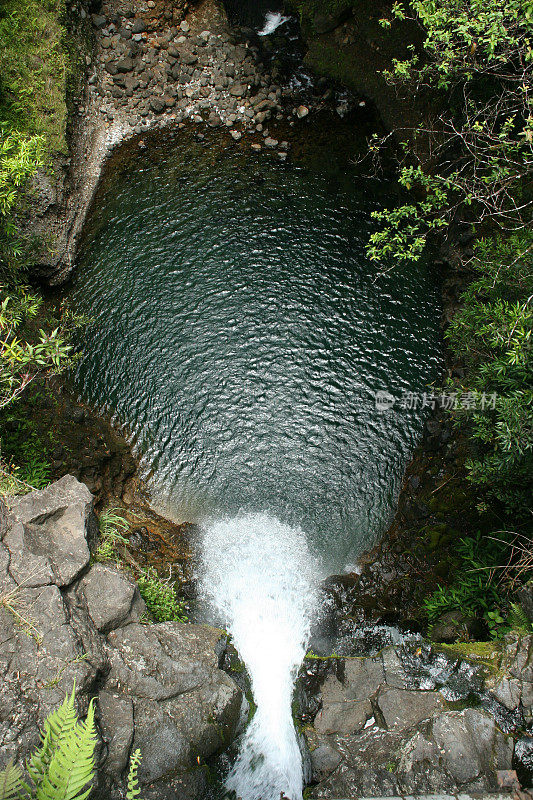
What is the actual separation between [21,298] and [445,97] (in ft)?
42.2

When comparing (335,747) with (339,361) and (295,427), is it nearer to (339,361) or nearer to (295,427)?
(295,427)

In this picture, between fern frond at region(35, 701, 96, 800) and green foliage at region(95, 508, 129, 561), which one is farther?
green foliage at region(95, 508, 129, 561)

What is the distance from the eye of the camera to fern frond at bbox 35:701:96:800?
4.31 m

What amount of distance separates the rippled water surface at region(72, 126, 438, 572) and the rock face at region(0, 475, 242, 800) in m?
3.21

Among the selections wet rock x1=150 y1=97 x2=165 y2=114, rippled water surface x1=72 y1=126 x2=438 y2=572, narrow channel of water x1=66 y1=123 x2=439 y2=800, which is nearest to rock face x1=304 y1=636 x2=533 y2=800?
narrow channel of water x1=66 y1=123 x2=439 y2=800

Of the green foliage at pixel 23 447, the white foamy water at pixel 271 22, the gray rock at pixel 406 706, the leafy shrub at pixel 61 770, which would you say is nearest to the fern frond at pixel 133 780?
the leafy shrub at pixel 61 770

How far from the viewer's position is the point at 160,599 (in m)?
9.26

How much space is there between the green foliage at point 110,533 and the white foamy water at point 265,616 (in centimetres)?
184

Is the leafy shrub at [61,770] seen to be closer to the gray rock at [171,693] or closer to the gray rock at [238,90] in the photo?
the gray rock at [171,693]

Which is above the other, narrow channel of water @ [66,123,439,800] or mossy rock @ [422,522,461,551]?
narrow channel of water @ [66,123,439,800]

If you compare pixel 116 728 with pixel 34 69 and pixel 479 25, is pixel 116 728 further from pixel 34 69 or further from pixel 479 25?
pixel 34 69

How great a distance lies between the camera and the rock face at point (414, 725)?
6.32 metres

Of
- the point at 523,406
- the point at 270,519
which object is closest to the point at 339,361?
the point at 270,519
